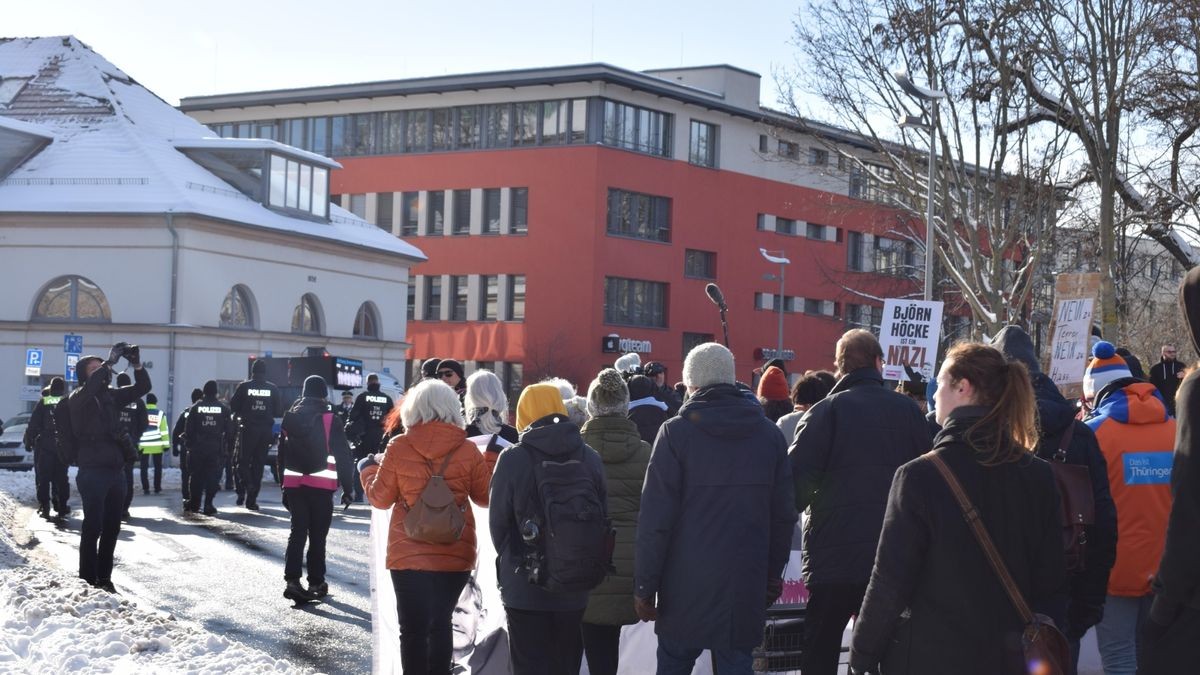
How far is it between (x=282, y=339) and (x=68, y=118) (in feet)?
32.6

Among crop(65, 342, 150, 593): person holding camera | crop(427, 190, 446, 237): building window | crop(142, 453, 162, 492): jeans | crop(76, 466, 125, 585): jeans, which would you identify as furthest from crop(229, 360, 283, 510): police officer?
crop(427, 190, 446, 237): building window

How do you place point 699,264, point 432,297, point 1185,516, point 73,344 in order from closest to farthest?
point 1185,516
point 73,344
point 432,297
point 699,264

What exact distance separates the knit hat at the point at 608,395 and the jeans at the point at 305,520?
5845 millimetres

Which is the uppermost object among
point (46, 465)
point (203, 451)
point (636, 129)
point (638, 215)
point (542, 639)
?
point (636, 129)

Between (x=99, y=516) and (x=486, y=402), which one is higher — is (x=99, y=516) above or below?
below

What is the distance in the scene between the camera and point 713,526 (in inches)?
271

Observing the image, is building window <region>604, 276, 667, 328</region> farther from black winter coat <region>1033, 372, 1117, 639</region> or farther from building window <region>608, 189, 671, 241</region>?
black winter coat <region>1033, 372, 1117, 639</region>

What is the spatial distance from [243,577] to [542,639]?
8.49 meters

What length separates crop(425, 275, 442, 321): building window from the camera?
2731 inches

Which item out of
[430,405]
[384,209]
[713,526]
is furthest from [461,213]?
[713,526]

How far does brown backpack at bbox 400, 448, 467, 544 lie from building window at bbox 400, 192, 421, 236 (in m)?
62.0

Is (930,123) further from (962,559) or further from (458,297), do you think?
(458,297)

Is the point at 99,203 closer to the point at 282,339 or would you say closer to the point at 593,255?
the point at 282,339

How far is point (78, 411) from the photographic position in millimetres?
13039
